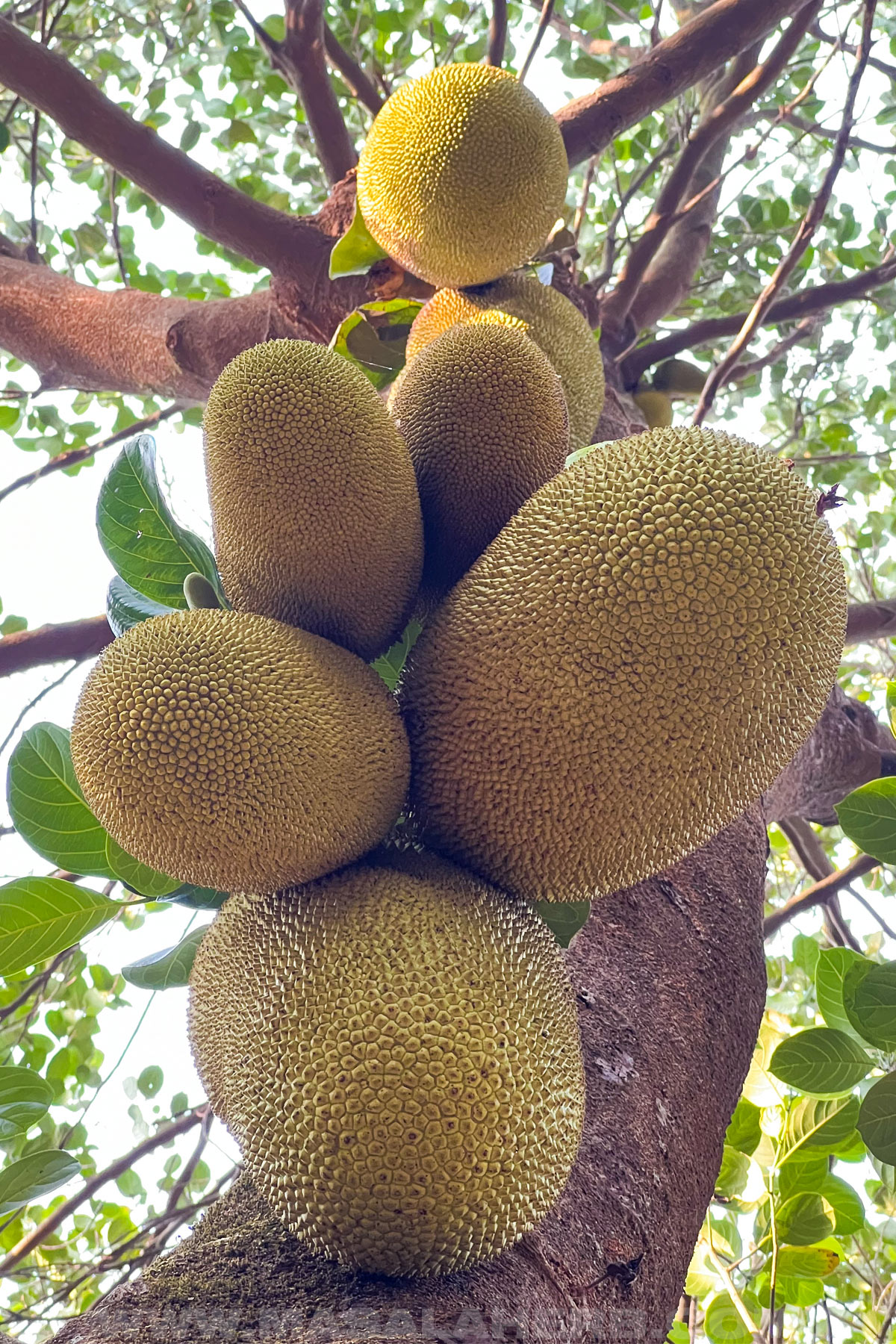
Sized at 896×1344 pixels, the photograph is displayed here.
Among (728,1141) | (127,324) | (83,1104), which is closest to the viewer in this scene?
(728,1141)

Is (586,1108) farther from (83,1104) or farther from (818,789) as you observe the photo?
(83,1104)

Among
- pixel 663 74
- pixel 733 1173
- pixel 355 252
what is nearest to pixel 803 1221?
pixel 733 1173

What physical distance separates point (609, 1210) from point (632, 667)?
0.37 meters

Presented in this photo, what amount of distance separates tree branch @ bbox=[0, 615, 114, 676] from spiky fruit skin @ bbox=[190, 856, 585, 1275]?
1185 mm

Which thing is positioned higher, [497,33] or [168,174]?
[497,33]

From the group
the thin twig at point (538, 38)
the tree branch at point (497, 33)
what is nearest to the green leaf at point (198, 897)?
the thin twig at point (538, 38)

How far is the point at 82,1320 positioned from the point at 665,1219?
1.33 feet

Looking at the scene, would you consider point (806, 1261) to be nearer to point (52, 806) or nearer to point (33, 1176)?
point (33, 1176)

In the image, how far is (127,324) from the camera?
6.46 ft

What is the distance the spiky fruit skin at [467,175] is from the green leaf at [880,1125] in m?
1.14

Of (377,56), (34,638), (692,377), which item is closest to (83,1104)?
(34,638)

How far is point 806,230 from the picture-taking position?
60.7 inches

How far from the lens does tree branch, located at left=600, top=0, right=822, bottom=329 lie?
2051 mm

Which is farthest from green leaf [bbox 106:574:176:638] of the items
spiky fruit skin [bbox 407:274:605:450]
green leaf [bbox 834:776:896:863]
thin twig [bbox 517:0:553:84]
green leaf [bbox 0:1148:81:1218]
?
thin twig [bbox 517:0:553:84]
